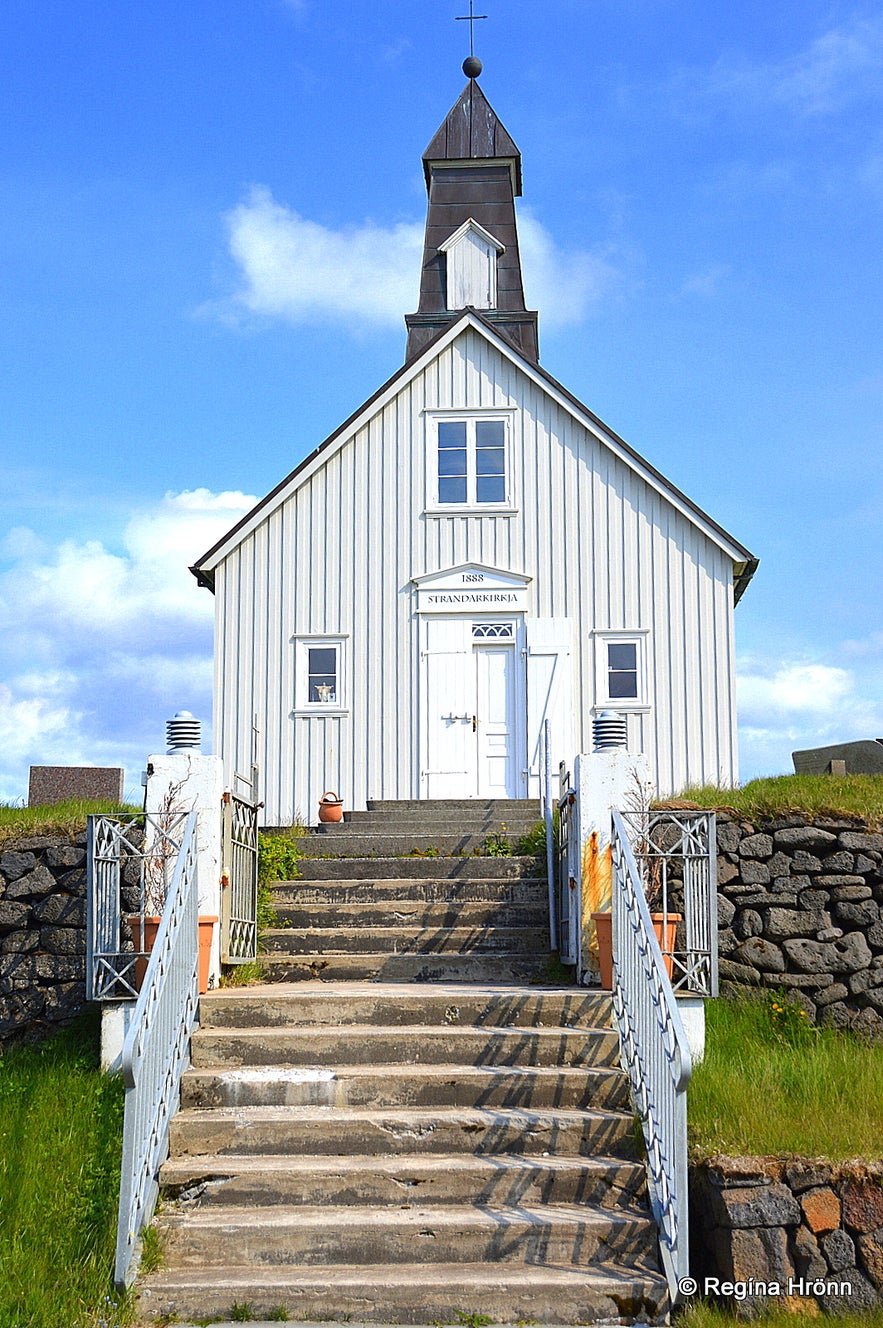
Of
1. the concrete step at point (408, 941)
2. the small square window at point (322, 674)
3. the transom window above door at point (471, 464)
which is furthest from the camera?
the transom window above door at point (471, 464)

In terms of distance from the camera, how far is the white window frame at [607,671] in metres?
15.9

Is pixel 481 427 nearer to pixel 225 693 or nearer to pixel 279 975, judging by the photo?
pixel 225 693

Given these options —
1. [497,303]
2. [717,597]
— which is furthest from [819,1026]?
[497,303]

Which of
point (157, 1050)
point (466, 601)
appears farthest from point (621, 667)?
point (157, 1050)

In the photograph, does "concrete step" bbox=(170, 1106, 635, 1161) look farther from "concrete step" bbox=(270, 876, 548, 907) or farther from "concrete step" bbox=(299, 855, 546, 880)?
"concrete step" bbox=(299, 855, 546, 880)

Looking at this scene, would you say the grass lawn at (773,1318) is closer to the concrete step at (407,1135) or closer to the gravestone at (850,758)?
the concrete step at (407,1135)

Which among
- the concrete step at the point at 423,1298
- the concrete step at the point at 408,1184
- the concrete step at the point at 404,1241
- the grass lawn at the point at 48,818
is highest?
the grass lawn at the point at 48,818

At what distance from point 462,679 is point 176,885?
9408 mm

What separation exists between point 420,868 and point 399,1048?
3.23 m

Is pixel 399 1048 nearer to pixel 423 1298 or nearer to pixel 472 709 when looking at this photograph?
pixel 423 1298

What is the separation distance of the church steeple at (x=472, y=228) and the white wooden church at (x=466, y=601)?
3488 millimetres

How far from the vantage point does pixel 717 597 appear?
52.8 feet

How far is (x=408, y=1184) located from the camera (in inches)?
249

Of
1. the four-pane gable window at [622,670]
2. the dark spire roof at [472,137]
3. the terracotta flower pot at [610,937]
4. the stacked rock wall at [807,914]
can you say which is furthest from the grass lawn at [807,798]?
the dark spire roof at [472,137]
